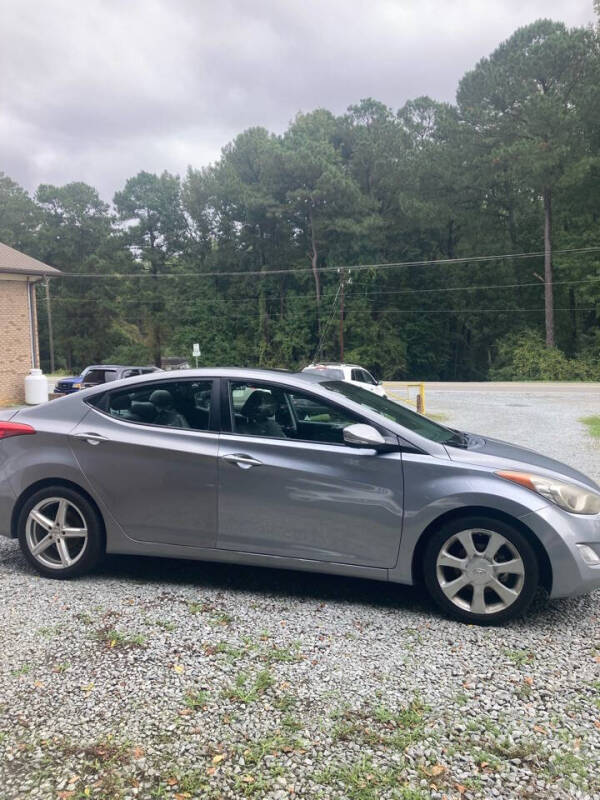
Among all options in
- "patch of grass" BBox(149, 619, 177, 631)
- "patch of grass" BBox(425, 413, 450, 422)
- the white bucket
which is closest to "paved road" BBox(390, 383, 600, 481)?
"patch of grass" BBox(425, 413, 450, 422)

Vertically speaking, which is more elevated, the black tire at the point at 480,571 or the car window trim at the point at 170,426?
the car window trim at the point at 170,426

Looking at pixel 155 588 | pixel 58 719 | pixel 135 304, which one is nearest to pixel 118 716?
pixel 58 719

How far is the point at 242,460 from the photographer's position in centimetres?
385

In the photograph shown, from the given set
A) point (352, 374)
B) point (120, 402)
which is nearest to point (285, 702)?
point (120, 402)

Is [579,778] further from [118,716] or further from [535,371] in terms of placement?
[535,371]

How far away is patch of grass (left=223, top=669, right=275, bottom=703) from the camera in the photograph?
276cm

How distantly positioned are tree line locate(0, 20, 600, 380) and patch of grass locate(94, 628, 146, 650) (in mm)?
38617

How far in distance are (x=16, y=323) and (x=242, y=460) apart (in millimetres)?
19639

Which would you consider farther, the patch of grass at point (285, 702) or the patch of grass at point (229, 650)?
the patch of grass at point (229, 650)

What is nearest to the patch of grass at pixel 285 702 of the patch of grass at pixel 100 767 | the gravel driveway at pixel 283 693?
the gravel driveway at pixel 283 693

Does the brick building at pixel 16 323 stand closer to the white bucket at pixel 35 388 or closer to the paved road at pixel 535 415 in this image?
the white bucket at pixel 35 388

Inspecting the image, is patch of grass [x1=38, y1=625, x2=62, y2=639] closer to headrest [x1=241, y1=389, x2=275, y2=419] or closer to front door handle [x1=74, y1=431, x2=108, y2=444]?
front door handle [x1=74, y1=431, x2=108, y2=444]

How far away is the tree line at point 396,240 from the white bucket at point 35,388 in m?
30.0

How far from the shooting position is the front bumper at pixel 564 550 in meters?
3.42
